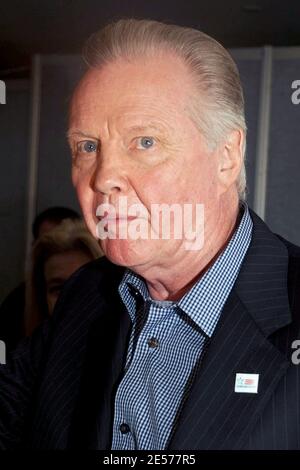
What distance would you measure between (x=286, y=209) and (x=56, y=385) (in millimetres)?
882

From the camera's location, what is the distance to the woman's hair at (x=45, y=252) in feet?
4.48

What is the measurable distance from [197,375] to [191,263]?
0.12 meters

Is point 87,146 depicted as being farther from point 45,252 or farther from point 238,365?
point 45,252

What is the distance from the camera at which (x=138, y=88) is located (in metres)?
0.68

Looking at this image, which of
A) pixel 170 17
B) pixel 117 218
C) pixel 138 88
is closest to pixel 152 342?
pixel 117 218

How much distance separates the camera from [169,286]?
745 millimetres

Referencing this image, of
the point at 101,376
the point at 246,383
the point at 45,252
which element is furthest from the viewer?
the point at 45,252

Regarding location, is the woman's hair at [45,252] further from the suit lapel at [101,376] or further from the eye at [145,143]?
the eye at [145,143]

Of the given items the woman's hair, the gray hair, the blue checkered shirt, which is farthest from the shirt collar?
the woman's hair

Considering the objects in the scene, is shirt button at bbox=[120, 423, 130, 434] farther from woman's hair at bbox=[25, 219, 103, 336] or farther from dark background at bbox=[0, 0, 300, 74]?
dark background at bbox=[0, 0, 300, 74]

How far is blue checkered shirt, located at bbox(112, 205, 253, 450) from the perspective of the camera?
69 cm

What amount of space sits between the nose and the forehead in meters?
0.05

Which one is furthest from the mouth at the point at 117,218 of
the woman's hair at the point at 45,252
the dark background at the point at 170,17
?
the dark background at the point at 170,17

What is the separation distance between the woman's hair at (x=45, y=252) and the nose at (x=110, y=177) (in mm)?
687
